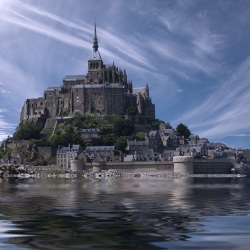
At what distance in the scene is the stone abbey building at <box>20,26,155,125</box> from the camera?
452ft

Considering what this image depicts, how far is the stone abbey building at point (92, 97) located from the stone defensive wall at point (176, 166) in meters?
30.1

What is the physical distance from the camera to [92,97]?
138875mm

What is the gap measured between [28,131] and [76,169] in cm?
2559

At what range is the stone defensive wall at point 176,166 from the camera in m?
102

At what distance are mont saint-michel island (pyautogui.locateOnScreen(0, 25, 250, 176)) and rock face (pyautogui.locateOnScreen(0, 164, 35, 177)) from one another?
1.37 feet

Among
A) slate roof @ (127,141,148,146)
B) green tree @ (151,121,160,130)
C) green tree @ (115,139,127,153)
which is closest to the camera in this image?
green tree @ (115,139,127,153)

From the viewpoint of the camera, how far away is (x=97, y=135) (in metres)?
126

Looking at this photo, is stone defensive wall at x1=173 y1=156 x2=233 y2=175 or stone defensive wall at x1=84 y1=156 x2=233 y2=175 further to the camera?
stone defensive wall at x1=84 y1=156 x2=233 y2=175

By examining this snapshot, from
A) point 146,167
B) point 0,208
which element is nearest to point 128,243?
point 0,208

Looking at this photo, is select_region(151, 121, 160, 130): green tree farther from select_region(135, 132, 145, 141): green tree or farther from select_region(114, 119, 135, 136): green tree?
select_region(114, 119, 135, 136): green tree

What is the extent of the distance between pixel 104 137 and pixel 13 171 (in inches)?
1034

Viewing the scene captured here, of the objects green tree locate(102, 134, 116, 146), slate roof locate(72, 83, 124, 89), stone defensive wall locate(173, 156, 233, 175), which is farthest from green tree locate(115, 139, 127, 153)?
slate roof locate(72, 83, 124, 89)

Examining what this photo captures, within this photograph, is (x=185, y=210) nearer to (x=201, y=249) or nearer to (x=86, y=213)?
(x=86, y=213)

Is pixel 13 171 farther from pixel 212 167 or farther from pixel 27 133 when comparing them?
pixel 212 167
